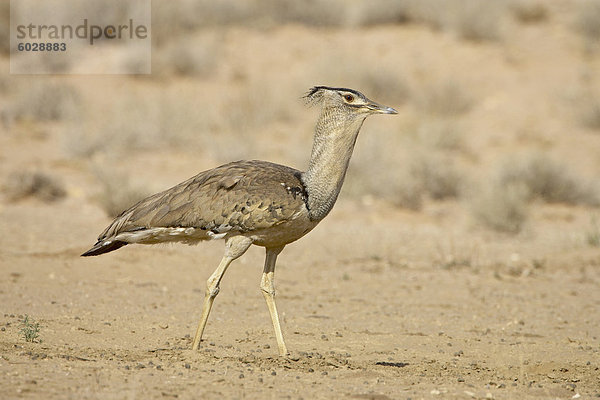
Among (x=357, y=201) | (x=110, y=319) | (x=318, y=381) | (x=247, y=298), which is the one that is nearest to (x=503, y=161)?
(x=357, y=201)

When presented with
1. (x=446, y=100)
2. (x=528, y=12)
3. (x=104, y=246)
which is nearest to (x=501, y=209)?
(x=446, y=100)

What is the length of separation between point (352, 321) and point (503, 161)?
750 centimetres

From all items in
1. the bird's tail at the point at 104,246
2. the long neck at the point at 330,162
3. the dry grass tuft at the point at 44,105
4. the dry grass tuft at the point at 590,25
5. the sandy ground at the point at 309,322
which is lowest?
the sandy ground at the point at 309,322

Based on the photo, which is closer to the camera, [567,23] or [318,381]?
[318,381]

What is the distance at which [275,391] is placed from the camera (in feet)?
14.6

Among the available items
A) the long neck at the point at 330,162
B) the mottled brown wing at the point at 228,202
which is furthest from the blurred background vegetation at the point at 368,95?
the long neck at the point at 330,162

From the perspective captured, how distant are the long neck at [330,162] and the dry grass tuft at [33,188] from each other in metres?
7.73

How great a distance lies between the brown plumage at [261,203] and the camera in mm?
5172

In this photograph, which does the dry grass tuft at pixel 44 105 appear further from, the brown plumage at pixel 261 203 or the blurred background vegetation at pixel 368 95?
the brown plumage at pixel 261 203

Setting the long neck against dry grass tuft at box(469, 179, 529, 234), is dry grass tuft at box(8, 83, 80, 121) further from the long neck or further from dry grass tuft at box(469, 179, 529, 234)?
the long neck

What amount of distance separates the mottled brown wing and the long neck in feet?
0.31

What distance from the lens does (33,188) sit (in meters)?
12.1

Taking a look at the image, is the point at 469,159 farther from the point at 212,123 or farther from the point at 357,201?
the point at 212,123

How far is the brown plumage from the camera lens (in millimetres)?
5172
